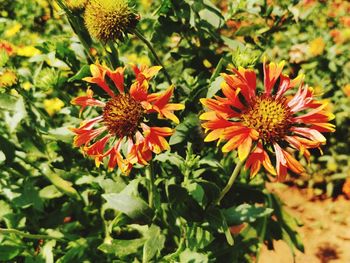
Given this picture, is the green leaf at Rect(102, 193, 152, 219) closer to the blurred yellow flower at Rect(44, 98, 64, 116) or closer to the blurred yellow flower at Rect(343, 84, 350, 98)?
the blurred yellow flower at Rect(44, 98, 64, 116)

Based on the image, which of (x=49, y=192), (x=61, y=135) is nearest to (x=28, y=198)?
(x=49, y=192)

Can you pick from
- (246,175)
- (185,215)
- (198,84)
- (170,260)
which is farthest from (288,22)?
(170,260)

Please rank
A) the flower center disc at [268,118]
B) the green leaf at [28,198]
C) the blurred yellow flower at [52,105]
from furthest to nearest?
the blurred yellow flower at [52,105] < the green leaf at [28,198] < the flower center disc at [268,118]

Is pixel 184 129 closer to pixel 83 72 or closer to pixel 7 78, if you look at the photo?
pixel 83 72

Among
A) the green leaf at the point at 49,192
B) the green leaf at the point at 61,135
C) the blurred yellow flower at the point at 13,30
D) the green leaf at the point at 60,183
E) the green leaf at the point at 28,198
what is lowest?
the green leaf at the point at 49,192

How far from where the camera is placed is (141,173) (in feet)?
4.91

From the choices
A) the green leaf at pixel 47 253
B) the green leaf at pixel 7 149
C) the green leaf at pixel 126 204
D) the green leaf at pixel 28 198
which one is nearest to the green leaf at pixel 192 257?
the green leaf at pixel 126 204

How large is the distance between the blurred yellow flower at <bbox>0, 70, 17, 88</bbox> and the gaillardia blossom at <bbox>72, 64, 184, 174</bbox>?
0.38 metres

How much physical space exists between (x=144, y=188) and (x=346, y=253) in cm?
127

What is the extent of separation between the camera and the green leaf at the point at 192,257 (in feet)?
3.87

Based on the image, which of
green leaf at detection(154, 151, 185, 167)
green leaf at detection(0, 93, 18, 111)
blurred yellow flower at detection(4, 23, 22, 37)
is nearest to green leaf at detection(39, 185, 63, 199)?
green leaf at detection(0, 93, 18, 111)

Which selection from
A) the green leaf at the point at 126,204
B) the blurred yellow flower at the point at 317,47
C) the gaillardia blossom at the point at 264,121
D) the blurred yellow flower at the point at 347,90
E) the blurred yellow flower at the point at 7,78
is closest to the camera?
the gaillardia blossom at the point at 264,121

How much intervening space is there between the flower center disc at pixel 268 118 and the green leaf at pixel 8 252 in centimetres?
99

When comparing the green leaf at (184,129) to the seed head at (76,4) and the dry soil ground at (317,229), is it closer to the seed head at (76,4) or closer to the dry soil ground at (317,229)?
the seed head at (76,4)
